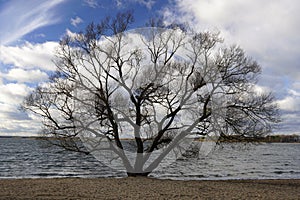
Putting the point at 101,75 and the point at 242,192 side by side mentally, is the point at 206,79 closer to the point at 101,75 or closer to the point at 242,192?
the point at 101,75

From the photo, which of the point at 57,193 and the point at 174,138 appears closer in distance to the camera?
the point at 57,193

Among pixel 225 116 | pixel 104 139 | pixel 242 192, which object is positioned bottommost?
pixel 242 192

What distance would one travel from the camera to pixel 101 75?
63.8 ft

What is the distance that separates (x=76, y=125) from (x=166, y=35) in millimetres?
7176

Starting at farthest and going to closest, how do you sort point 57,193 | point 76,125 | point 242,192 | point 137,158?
point 137,158, point 76,125, point 242,192, point 57,193

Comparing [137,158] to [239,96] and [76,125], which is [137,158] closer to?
[76,125]

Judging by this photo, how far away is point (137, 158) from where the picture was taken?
20141 mm

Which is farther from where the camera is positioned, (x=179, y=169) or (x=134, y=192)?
(x=179, y=169)

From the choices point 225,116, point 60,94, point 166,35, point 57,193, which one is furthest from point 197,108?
point 57,193

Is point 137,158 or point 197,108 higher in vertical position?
point 197,108

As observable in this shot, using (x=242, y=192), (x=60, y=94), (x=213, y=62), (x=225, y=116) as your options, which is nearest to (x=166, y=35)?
(x=213, y=62)

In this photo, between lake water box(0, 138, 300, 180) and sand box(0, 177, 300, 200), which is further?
lake water box(0, 138, 300, 180)

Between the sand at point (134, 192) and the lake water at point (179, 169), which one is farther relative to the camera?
the lake water at point (179, 169)

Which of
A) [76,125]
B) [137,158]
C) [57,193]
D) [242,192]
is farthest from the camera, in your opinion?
[137,158]
